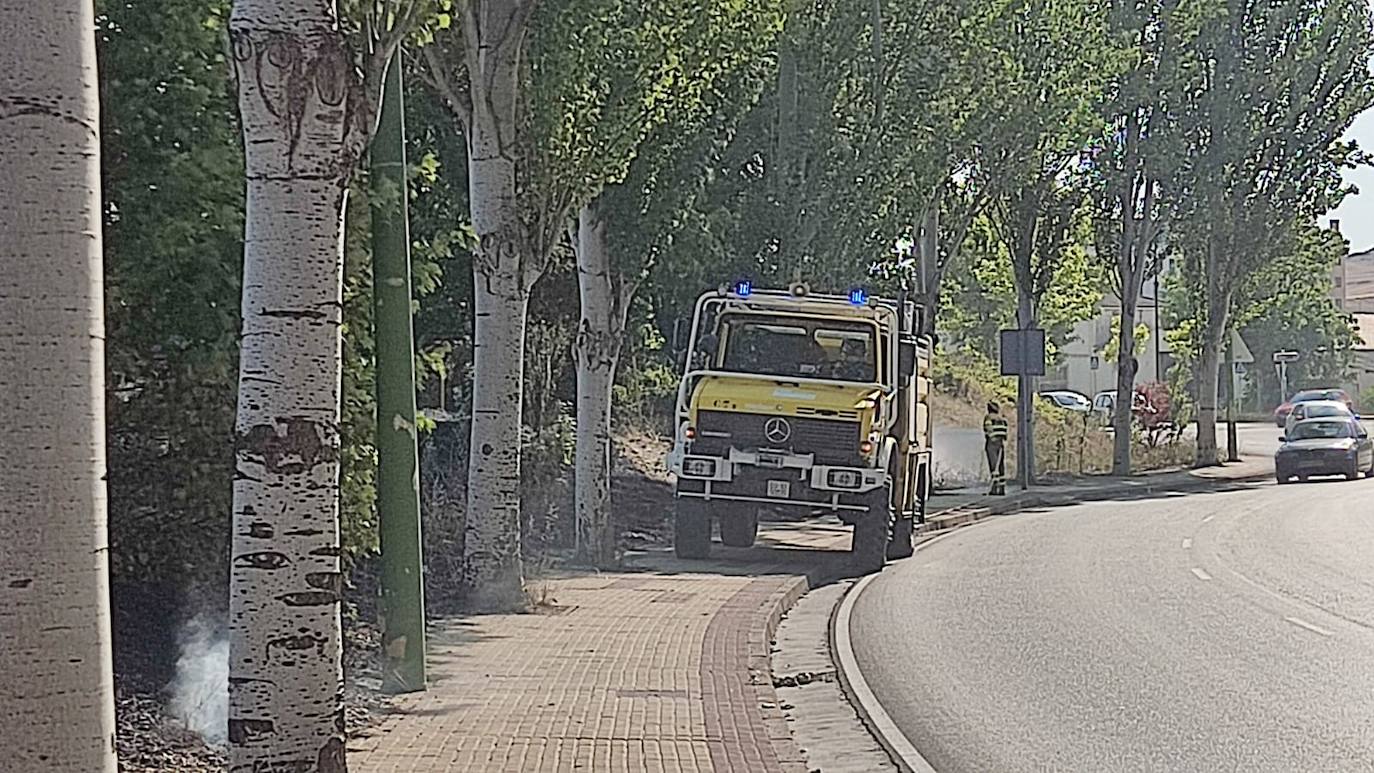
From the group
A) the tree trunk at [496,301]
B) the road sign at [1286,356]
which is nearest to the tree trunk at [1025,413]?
the tree trunk at [496,301]

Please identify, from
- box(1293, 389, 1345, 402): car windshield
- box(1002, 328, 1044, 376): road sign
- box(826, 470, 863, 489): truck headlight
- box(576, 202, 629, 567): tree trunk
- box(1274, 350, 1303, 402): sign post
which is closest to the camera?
box(576, 202, 629, 567): tree trunk

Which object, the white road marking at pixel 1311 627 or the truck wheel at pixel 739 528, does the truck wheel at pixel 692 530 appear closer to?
the truck wheel at pixel 739 528

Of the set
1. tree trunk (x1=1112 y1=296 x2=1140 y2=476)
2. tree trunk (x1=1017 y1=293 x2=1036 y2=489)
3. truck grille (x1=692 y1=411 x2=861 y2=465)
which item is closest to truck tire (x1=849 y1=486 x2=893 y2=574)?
truck grille (x1=692 y1=411 x2=861 y2=465)

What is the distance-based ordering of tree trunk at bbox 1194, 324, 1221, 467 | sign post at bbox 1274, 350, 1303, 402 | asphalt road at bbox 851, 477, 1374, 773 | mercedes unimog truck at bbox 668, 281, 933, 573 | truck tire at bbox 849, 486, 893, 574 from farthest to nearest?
1. sign post at bbox 1274, 350, 1303, 402
2. tree trunk at bbox 1194, 324, 1221, 467
3. truck tire at bbox 849, 486, 893, 574
4. mercedes unimog truck at bbox 668, 281, 933, 573
5. asphalt road at bbox 851, 477, 1374, 773

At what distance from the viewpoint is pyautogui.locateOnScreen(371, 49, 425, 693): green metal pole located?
444 inches

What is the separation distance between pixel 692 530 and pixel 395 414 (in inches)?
437

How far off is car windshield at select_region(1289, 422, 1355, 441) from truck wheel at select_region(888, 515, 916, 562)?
A: 23.1 metres

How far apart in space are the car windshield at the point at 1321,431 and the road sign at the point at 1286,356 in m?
43.6

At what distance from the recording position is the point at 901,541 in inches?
984

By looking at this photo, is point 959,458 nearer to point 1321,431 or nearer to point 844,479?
point 1321,431

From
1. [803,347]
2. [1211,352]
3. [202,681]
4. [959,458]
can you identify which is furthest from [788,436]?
[1211,352]

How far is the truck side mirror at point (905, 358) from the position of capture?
904 inches

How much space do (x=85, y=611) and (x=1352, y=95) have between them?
4444cm

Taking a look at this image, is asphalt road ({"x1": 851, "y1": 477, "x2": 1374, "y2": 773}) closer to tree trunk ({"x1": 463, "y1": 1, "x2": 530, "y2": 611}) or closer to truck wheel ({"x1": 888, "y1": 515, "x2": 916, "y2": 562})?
truck wheel ({"x1": 888, "y1": 515, "x2": 916, "y2": 562})
